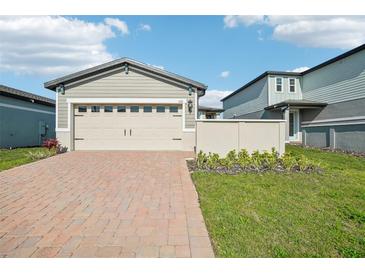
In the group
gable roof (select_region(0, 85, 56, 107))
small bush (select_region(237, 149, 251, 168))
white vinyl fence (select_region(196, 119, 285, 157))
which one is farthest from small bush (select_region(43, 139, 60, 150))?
small bush (select_region(237, 149, 251, 168))

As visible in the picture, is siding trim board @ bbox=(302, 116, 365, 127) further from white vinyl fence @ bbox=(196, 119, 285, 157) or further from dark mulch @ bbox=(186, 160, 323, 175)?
dark mulch @ bbox=(186, 160, 323, 175)

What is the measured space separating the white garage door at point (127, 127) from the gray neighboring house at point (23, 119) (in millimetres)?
5329

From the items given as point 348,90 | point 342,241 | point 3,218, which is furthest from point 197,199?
point 348,90

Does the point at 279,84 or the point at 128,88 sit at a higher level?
the point at 279,84

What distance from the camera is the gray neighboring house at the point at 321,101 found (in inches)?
561

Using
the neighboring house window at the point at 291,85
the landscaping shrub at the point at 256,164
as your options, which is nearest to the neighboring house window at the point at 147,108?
the landscaping shrub at the point at 256,164

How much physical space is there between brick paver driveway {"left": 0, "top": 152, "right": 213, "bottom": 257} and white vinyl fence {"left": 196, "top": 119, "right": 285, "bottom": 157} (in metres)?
2.56

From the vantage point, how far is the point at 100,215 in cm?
417

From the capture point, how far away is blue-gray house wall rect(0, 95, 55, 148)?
15.3m

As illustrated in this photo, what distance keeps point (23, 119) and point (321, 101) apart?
771 inches

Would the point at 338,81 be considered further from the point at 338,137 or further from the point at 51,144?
the point at 51,144

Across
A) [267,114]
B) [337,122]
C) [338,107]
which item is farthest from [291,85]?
[337,122]

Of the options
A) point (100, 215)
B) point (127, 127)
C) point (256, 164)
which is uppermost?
point (127, 127)

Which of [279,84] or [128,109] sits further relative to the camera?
[279,84]
